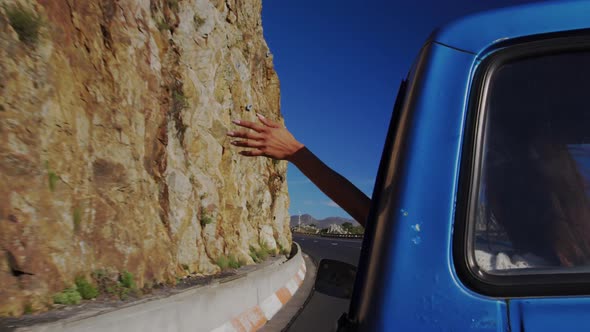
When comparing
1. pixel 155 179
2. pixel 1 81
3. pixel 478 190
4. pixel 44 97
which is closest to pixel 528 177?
pixel 478 190

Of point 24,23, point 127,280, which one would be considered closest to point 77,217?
point 127,280

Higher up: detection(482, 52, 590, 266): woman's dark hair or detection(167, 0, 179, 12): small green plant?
detection(167, 0, 179, 12): small green plant

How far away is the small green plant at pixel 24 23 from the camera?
682cm

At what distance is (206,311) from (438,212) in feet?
15.4

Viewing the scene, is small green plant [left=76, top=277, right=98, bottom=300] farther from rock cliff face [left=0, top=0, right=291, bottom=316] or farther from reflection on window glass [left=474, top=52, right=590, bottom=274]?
reflection on window glass [left=474, top=52, right=590, bottom=274]

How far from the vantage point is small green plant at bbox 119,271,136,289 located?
8000 mm

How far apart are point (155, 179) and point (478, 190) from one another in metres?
10.3

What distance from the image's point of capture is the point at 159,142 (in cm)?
1156

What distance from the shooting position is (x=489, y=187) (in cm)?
155

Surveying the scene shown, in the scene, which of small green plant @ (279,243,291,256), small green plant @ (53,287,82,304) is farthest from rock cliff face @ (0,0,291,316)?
small green plant @ (279,243,291,256)

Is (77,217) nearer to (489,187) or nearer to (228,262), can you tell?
(228,262)

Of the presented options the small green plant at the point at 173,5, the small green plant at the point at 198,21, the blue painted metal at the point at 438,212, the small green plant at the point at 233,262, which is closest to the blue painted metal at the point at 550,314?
the blue painted metal at the point at 438,212

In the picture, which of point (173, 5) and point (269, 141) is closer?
point (269, 141)

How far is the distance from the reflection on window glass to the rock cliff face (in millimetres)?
5364
